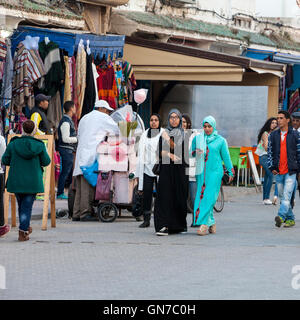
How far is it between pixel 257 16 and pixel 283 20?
193 cm

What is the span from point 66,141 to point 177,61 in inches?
253

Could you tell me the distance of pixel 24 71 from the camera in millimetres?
17438

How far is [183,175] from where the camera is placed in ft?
43.7

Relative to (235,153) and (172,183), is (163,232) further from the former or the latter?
(235,153)

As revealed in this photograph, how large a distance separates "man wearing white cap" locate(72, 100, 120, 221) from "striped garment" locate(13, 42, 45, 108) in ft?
9.56

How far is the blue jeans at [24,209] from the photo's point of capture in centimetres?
1199

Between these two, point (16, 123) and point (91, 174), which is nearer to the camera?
point (91, 174)

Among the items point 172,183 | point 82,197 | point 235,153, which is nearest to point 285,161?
point 172,183

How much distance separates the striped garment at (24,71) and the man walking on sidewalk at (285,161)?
17.6 ft

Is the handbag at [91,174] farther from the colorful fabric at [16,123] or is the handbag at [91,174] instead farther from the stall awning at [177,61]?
the stall awning at [177,61]

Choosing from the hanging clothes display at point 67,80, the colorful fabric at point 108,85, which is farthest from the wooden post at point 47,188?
the colorful fabric at point 108,85
